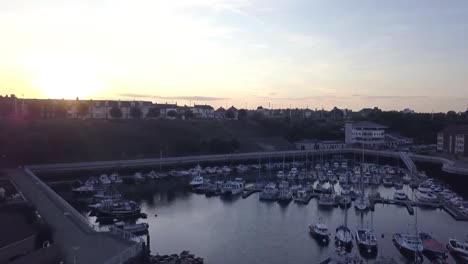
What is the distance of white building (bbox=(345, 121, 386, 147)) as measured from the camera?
183ft

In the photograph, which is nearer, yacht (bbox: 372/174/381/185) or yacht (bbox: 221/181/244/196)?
yacht (bbox: 221/181/244/196)

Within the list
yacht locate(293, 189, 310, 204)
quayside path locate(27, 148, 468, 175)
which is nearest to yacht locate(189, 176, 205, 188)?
yacht locate(293, 189, 310, 204)

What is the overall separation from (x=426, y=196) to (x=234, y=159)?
20417mm

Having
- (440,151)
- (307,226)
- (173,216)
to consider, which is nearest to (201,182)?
(173,216)

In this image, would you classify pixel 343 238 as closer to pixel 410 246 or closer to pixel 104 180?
pixel 410 246

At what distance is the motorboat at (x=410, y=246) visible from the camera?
1595 centimetres

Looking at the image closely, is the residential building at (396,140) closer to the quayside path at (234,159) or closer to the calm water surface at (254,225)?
the quayside path at (234,159)

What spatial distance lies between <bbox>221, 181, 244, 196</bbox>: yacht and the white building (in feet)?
100

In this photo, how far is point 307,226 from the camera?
67.1ft

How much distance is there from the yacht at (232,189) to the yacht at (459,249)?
13.9 metres

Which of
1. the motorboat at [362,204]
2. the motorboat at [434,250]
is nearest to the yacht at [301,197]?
the motorboat at [362,204]

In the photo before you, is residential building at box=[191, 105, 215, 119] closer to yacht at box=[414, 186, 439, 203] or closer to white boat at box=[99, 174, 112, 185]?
white boat at box=[99, 174, 112, 185]

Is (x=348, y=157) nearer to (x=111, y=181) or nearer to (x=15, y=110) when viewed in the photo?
(x=111, y=181)

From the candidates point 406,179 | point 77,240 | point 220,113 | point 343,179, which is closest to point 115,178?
point 343,179
